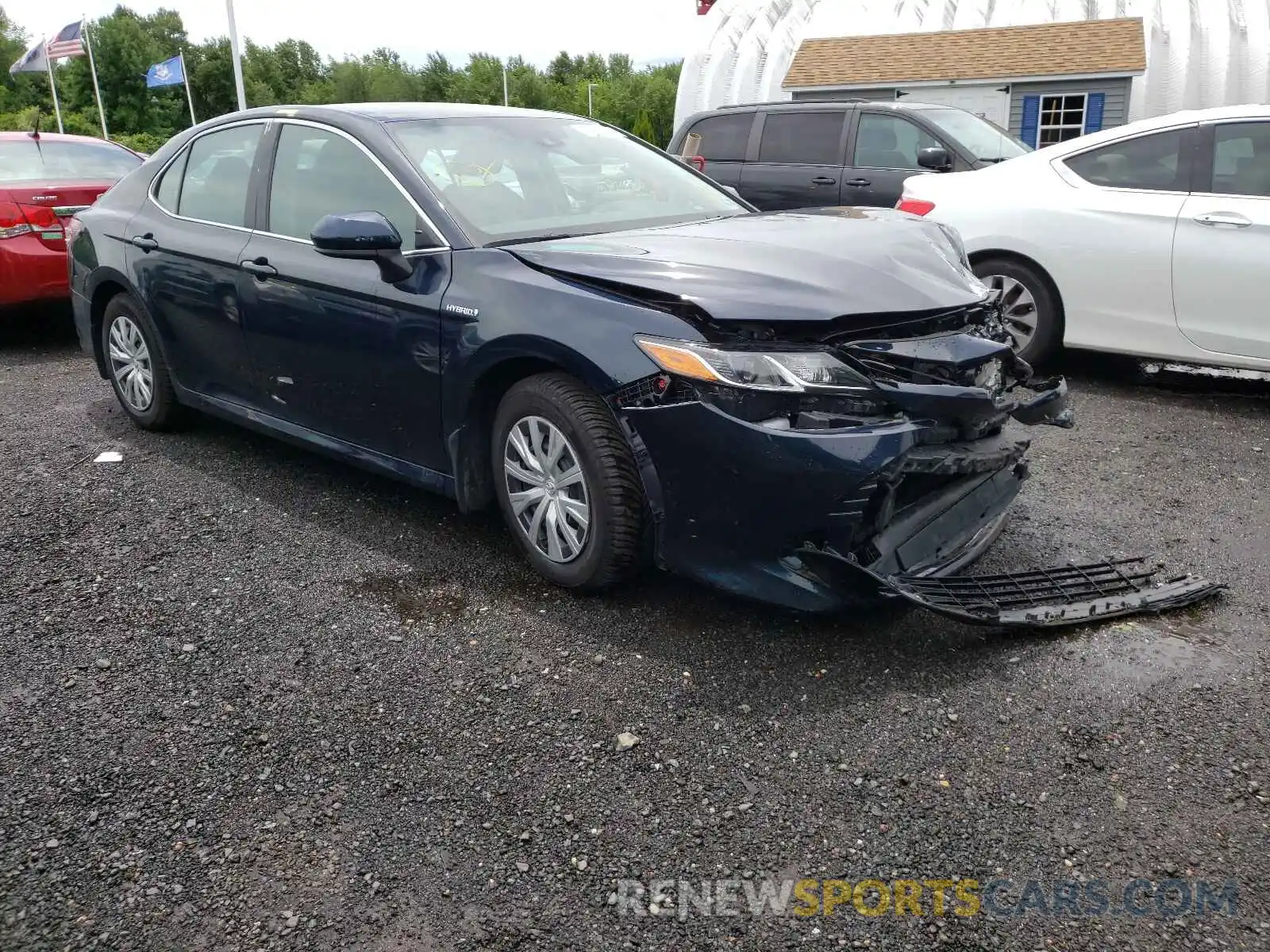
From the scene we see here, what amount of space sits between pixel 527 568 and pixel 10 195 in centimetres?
584

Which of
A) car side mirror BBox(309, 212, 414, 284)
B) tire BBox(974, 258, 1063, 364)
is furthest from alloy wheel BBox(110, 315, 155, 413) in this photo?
tire BBox(974, 258, 1063, 364)

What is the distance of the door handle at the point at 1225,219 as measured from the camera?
546 centimetres

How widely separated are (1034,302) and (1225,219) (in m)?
1.08

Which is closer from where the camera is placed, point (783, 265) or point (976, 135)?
point (783, 265)

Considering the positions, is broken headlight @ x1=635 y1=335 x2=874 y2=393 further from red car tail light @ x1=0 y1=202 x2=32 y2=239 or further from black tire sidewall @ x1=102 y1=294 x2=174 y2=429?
red car tail light @ x1=0 y1=202 x2=32 y2=239

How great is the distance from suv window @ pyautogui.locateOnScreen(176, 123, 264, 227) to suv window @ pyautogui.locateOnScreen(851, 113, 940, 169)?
242 inches

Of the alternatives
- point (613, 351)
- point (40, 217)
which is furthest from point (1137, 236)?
point (40, 217)

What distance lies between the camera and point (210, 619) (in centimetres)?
355

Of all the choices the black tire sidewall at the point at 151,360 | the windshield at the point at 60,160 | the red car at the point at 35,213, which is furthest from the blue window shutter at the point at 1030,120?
the black tire sidewall at the point at 151,360

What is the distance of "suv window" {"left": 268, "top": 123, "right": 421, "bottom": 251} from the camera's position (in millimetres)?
3863

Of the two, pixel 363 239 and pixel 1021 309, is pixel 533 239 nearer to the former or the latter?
pixel 363 239

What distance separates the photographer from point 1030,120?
23.0 meters

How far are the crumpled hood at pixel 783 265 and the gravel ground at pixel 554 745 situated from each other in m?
1.02

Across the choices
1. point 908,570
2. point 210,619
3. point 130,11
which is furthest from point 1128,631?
point 130,11
